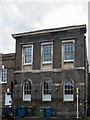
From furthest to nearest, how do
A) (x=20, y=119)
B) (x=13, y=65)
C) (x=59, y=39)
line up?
(x=13, y=65), (x=59, y=39), (x=20, y=119)

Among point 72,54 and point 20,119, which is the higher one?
point 72,54

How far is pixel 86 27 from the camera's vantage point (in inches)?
866

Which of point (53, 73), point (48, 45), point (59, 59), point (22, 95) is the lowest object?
point (22, 95)

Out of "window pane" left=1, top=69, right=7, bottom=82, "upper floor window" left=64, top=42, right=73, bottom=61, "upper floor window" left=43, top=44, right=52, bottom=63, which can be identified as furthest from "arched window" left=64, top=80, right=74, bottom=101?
"window pane" left=1, top=69, right=7, bottom=82

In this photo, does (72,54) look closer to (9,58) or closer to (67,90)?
(67,90)

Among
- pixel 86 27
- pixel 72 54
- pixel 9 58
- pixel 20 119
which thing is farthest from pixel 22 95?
pixel 86 27

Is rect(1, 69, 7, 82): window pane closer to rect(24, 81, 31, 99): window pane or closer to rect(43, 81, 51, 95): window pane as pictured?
rect(24, 81, 31, 99): window pane

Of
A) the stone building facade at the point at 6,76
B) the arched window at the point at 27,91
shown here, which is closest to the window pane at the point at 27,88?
the arched window at the point at 27,91

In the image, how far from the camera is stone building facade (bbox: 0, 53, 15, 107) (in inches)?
1017

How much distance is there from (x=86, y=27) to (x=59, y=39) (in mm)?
3081

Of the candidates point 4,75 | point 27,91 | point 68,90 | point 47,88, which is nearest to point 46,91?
point 47,88

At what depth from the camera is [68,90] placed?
21797 millimetres

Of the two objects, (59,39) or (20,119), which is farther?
(59,39)

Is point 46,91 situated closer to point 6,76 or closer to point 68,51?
point 68,51
